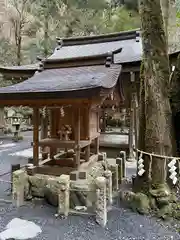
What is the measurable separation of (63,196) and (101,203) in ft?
2.41

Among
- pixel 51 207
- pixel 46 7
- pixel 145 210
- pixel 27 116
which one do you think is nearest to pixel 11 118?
pixel 27 116

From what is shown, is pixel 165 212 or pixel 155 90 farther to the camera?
pixel 155 90

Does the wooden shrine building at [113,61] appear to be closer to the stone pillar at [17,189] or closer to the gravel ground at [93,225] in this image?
the stone pillar at [17,189]

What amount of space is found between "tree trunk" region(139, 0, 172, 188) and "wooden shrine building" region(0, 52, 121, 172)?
80 cm

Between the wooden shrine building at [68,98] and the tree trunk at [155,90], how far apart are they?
804mm

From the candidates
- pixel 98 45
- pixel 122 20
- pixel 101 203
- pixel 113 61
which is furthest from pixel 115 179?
pixel 122 20

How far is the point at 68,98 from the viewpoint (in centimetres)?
432

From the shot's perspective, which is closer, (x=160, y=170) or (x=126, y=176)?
(x=160, y=170)

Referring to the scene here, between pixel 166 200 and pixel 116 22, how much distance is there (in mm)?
17529

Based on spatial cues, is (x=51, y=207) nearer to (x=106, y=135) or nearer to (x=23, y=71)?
(x=23, y=71)

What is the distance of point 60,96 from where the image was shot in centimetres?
436

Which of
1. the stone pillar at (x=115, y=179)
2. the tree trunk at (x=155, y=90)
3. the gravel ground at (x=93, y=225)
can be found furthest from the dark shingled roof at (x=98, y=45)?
the gravel ground at (x=93, y=225)

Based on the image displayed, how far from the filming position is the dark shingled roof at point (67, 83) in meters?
4.25

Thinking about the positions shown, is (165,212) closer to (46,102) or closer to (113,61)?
(46,102)
